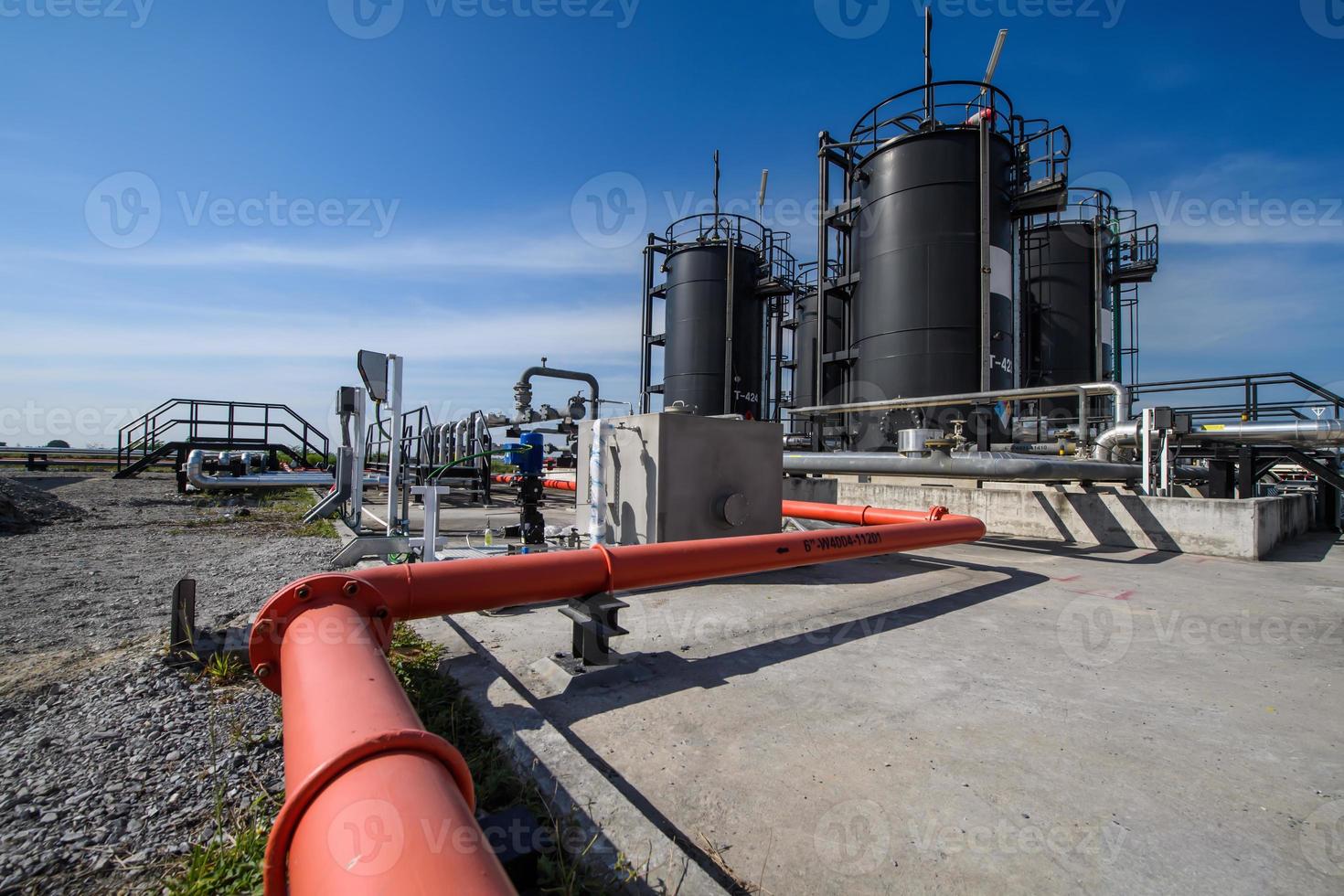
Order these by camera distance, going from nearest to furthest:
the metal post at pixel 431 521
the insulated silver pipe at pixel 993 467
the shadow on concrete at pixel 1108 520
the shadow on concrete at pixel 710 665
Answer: the shadow on concrete at pixel 710 665 < the metal post at pixel 431 521 < the insulated silver pipe at pixel 993 467 < the shadow on concrete at pixel 1108 520

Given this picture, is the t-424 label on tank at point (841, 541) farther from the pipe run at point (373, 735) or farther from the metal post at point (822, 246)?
the metal post at point (822, 246)

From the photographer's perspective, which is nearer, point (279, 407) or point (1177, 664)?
point (1177, 664)

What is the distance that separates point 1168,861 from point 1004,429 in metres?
8.31

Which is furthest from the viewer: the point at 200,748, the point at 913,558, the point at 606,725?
the point at 913,558

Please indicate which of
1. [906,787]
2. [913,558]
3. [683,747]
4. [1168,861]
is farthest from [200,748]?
[913,558]

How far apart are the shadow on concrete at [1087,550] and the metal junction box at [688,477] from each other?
319cm

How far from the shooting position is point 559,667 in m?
2.73

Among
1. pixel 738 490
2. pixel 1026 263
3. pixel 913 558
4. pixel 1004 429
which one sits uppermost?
pixel 1026 263

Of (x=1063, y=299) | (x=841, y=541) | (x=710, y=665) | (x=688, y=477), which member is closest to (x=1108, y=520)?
(x=841, y=541)

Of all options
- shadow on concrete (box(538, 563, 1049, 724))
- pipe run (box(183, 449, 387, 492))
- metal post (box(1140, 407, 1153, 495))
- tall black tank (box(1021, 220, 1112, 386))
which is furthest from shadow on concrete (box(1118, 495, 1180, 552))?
pipe run (box(183, 449, 387, 492))

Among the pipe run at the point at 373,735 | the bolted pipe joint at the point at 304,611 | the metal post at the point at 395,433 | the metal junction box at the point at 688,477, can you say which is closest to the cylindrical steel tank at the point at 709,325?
the metal junction box at the point at 688,477

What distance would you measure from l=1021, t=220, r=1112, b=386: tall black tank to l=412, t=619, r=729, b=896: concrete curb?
1439cm

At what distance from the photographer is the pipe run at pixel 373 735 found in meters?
0.86

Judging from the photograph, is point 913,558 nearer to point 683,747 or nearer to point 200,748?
point 683,747
